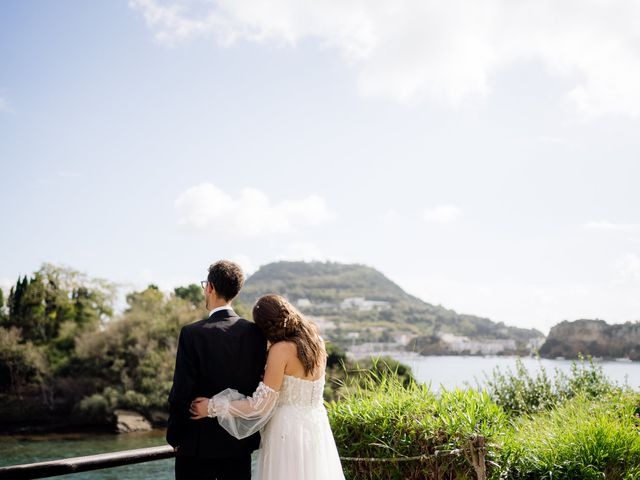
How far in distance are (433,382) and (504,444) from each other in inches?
24.4

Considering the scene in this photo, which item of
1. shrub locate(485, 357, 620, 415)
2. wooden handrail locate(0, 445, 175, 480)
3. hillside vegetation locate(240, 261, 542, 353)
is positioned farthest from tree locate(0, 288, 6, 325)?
wooden handrail locate(0, 445, 175, 480)

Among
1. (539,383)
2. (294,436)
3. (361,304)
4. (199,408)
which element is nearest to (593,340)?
(539,383)

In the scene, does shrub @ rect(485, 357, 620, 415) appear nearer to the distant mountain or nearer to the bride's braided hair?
the bride's braided hair

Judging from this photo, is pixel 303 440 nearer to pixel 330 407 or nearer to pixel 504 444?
pixel 330 407

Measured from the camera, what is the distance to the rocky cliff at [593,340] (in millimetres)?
29281

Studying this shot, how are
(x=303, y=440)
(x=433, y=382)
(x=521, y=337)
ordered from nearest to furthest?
(x=303, y=440) < (x=433, y=382) < (x=521, y=337)

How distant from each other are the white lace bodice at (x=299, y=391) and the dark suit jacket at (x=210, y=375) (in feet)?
0.78

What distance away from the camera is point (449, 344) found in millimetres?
60000

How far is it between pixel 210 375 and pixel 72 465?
86 centimetres

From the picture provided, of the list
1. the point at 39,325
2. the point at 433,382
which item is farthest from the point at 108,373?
the point at 433,382

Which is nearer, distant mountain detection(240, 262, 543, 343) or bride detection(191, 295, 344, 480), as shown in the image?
bride detection(191, 295, 344, 480)

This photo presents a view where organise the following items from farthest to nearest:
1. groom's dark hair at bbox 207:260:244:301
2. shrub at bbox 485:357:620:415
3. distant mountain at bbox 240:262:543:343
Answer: distant mountain at bbox 240:262:543:343 → shrub at bbox 485:357:620:415 → groom's dark hair at bbox 207:260:244:301

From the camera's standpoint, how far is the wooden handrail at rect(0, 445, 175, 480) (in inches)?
110

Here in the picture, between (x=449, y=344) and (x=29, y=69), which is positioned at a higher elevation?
(x=29, y=69)
